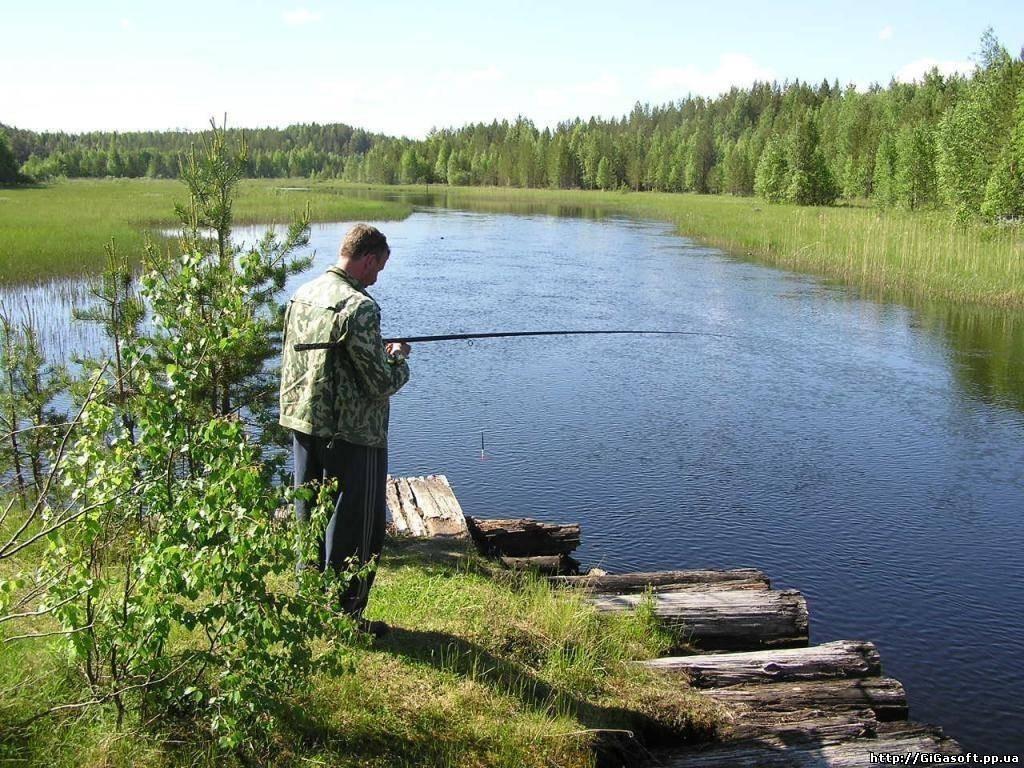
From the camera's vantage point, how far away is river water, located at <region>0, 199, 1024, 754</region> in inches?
282

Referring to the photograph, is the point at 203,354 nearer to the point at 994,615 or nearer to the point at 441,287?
the point at 994,615

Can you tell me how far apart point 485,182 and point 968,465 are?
321 feet

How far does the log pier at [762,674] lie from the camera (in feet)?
14.3

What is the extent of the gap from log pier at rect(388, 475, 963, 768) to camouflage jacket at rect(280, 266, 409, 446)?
200cm

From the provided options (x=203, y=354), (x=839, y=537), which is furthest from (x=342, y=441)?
(x=839, y=537)

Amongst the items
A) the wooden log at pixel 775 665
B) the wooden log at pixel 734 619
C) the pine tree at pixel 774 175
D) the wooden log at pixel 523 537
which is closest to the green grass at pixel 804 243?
the wooden log at pixel 523 537

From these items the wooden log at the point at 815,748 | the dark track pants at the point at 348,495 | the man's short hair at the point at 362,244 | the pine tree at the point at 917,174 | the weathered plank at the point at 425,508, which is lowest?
the wooden log at the point at 815,748

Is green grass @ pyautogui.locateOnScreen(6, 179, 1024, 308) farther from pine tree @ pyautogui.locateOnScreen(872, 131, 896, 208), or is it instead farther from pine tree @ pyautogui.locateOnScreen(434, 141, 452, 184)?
pine tree @ pyautogui.locateOnScreen(434, 141, 452, 184)

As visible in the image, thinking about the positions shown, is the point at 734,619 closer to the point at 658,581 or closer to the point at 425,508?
the point at 658,581

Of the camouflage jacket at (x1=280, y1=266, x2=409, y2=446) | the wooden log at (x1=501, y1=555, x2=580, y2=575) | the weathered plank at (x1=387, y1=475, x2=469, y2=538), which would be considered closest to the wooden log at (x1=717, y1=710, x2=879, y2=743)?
the wooden log at (x1=501, y1=555, x2=580, y2=575)

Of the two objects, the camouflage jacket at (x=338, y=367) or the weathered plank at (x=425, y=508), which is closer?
the camouflage jacket at (x=338, y=367)

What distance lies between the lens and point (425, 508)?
718 cm

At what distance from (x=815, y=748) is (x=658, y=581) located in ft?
6.05

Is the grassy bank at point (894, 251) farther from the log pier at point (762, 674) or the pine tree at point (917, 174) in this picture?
the log pier at point (762, 674)
